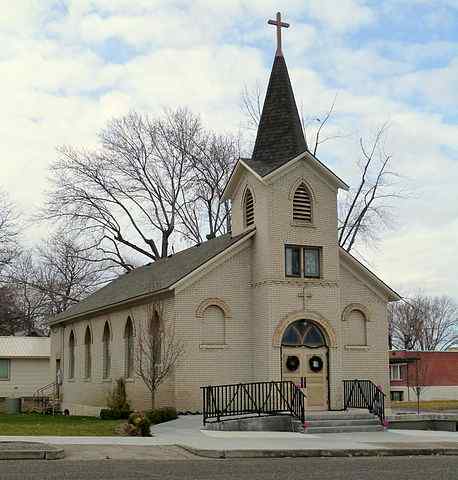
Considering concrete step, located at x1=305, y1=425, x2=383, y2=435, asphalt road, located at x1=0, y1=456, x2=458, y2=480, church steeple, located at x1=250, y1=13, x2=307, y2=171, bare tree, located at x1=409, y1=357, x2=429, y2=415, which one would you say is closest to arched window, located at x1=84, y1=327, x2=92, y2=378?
church steeple, located at x1=250, y1=13, x2=307, y2=171

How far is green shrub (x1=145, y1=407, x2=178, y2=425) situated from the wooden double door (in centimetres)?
394

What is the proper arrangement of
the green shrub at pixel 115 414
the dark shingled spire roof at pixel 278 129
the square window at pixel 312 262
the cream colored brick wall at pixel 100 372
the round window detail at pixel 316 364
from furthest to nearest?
the cream colored brick wall at pixel 100 372, the dark shingled spire roof at pixel 278 129, the green shrub at pixel 115 414, the square window at pixel 312 262, the round window detail at pixel 316 364

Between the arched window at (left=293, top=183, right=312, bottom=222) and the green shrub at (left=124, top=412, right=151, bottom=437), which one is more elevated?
the arched window at (left=293, top=183, right=312, bottom=222)

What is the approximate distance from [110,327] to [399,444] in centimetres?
1777

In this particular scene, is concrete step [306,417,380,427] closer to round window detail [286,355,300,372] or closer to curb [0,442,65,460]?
round window detail [286,355,300,372]

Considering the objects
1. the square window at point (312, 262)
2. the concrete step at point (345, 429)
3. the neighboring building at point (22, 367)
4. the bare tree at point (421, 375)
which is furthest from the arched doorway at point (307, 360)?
the bare tree at point (421, 375)

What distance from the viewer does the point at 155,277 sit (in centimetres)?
3459

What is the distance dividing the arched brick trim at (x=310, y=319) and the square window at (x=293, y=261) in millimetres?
1355

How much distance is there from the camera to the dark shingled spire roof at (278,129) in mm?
30688

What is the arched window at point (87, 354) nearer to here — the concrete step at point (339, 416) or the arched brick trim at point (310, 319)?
the arched brick trim at point (310, 319)

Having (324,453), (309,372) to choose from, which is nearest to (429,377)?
(309,372)

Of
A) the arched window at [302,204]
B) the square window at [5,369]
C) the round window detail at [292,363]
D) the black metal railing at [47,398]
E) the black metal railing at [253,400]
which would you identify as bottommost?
the black metal railing at [47,398]

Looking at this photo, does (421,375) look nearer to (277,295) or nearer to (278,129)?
(278,129)

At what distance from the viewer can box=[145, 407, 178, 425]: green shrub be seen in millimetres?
26906
